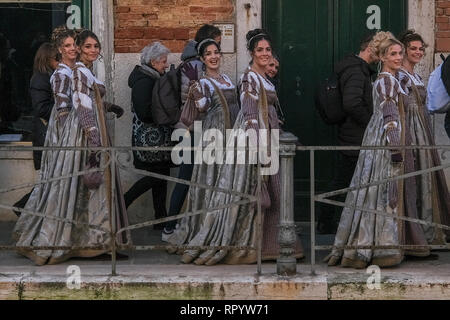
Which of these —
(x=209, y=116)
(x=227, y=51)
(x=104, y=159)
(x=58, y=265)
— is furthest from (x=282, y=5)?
(x=58, y=265)

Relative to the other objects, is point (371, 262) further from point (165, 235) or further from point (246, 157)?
point (165, 235)

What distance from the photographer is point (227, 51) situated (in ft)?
35.3

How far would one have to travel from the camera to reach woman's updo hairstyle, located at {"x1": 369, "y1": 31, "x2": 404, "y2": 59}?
8.91 meters

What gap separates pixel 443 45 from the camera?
35.1ft

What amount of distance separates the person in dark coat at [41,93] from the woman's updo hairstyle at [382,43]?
2.72 metres

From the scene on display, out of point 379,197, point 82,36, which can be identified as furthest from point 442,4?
point 82,36

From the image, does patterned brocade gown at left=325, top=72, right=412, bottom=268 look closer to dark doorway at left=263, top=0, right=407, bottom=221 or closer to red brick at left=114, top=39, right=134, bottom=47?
dark doorway at left=263, top=0, right=407, bottom=221

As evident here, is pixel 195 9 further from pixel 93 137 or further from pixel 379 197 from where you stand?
pixel 379 197

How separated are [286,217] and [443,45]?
3.09 m

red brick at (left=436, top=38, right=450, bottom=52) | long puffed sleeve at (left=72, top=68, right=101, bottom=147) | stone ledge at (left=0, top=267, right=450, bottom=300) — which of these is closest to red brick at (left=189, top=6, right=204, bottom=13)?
long puffed sleeve at (left=72, top=68, right=101, bottom=147)

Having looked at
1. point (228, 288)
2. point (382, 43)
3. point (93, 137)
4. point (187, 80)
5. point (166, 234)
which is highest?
point (382, 43)

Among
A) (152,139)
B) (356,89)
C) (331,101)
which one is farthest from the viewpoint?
(152,139)

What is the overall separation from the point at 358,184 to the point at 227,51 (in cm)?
234

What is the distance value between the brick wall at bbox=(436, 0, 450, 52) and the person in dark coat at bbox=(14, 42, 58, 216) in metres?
3.44
